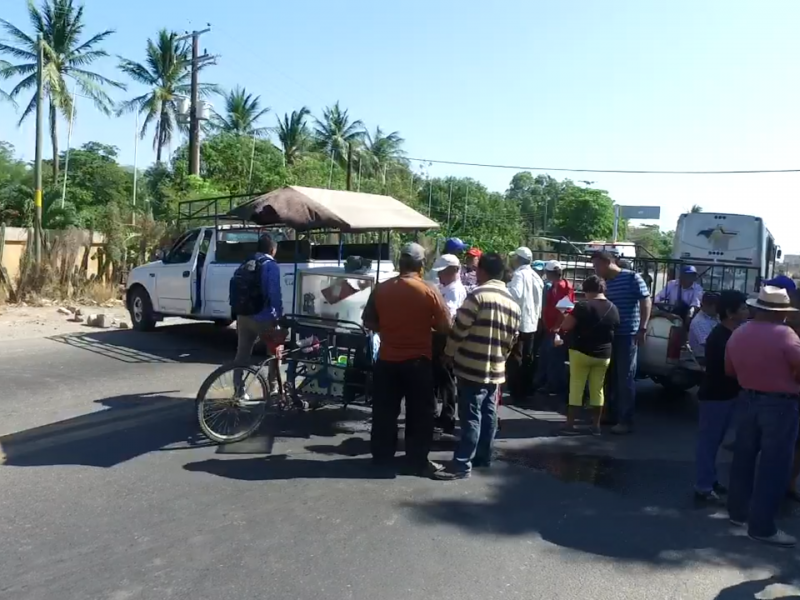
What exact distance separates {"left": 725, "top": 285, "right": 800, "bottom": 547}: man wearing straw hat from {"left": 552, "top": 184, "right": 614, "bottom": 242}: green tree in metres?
53.6

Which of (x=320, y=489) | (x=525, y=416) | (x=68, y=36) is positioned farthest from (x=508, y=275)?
(x=68, y=36)

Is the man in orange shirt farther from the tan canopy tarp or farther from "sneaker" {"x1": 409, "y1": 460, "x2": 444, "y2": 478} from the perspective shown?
the tan canopy tarp

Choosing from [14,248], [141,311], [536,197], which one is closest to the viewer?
[141,311]

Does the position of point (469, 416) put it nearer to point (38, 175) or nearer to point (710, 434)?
point (710, 434)

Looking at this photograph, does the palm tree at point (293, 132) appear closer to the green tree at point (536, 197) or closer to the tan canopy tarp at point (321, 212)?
the green tree at point (536, 197)

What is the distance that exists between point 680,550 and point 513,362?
13.5 ft

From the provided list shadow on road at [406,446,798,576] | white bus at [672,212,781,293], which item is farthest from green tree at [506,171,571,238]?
shadow on road at [406,446,798,576]

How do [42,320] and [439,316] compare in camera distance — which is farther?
[42,320]

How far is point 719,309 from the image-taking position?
559cm

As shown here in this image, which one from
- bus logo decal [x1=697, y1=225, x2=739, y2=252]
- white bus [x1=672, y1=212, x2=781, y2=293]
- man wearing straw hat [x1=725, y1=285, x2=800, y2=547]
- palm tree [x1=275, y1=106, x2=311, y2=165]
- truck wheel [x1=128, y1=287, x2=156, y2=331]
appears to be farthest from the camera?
palm tree [x1=275, y1=106, x2=311, y2=165]

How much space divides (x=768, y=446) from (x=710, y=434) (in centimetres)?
69

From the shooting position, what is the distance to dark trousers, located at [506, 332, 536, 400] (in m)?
8.59

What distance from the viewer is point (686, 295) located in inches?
372

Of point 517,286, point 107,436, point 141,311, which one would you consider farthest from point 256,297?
point 141,311
